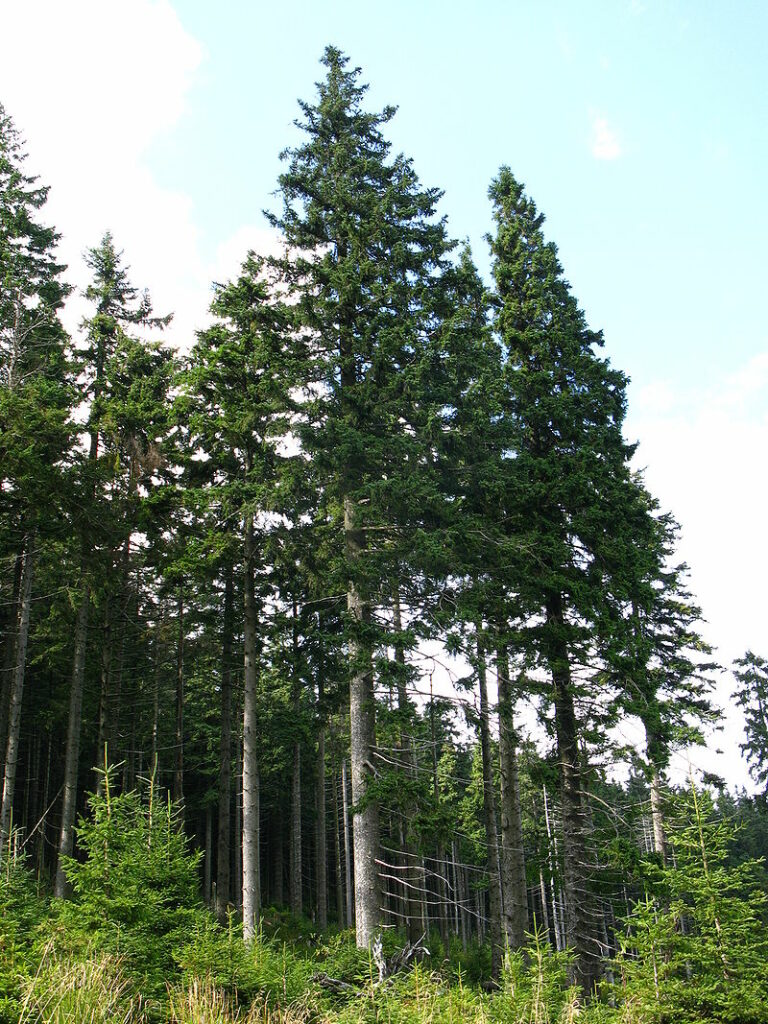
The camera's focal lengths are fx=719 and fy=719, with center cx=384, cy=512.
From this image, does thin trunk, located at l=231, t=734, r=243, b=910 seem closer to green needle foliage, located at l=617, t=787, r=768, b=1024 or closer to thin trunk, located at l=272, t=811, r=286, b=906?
thin trunk, located at l=272, t=811, r=286, b=906

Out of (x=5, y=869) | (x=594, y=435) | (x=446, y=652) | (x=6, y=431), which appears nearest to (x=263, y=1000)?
(x=5, y=869)

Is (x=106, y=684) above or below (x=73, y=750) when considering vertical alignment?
above

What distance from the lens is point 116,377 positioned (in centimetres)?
2009

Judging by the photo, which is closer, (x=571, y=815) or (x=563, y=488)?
(x=571, y=815)

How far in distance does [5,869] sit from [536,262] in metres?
16.9

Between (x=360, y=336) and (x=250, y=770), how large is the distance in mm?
9315

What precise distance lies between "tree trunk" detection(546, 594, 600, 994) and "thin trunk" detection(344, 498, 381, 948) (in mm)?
4131

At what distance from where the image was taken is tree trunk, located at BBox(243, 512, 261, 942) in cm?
1429

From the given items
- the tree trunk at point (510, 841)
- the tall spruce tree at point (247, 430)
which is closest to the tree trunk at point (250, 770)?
the tall spruce tree at point (247, 430)

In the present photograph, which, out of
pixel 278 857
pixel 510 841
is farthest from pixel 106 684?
pixel 278 857

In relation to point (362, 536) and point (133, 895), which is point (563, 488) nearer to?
point (362, 536)

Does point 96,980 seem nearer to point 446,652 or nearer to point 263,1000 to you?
point 263,1000

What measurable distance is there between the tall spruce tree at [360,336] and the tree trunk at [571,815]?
404 cm

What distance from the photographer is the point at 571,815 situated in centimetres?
1441
